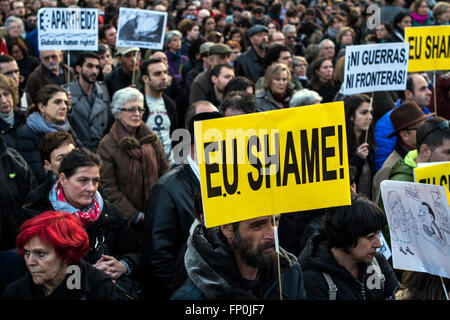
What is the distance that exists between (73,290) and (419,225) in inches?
73.9

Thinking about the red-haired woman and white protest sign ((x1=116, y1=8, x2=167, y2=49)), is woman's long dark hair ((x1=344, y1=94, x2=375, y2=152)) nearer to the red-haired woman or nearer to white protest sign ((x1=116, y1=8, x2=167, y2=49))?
the red-haired woman

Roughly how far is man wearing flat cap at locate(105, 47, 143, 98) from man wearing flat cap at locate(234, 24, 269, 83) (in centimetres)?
176

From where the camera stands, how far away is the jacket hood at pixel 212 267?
297cm

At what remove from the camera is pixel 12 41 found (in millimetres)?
10273

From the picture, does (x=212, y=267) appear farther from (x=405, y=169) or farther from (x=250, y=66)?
(x=250, y=66)

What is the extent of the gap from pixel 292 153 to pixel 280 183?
0.16 meters

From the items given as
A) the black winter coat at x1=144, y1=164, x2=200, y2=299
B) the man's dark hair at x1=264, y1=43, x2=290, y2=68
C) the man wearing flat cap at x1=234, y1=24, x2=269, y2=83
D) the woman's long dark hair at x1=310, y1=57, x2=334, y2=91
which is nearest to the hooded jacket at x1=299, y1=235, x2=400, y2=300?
the black winter coat at x1=144, y1=164, x2=200, y2=299

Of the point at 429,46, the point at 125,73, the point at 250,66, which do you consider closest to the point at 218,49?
the point at 250,66

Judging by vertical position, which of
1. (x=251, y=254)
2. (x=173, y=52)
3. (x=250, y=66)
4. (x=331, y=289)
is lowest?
(x=331, y=289)

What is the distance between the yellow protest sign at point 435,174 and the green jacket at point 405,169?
0.83 m

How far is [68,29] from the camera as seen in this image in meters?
8.46

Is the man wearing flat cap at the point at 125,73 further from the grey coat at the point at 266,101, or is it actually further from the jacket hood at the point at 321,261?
the jacket hood at the point at 321,261

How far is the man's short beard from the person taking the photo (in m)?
3.13
